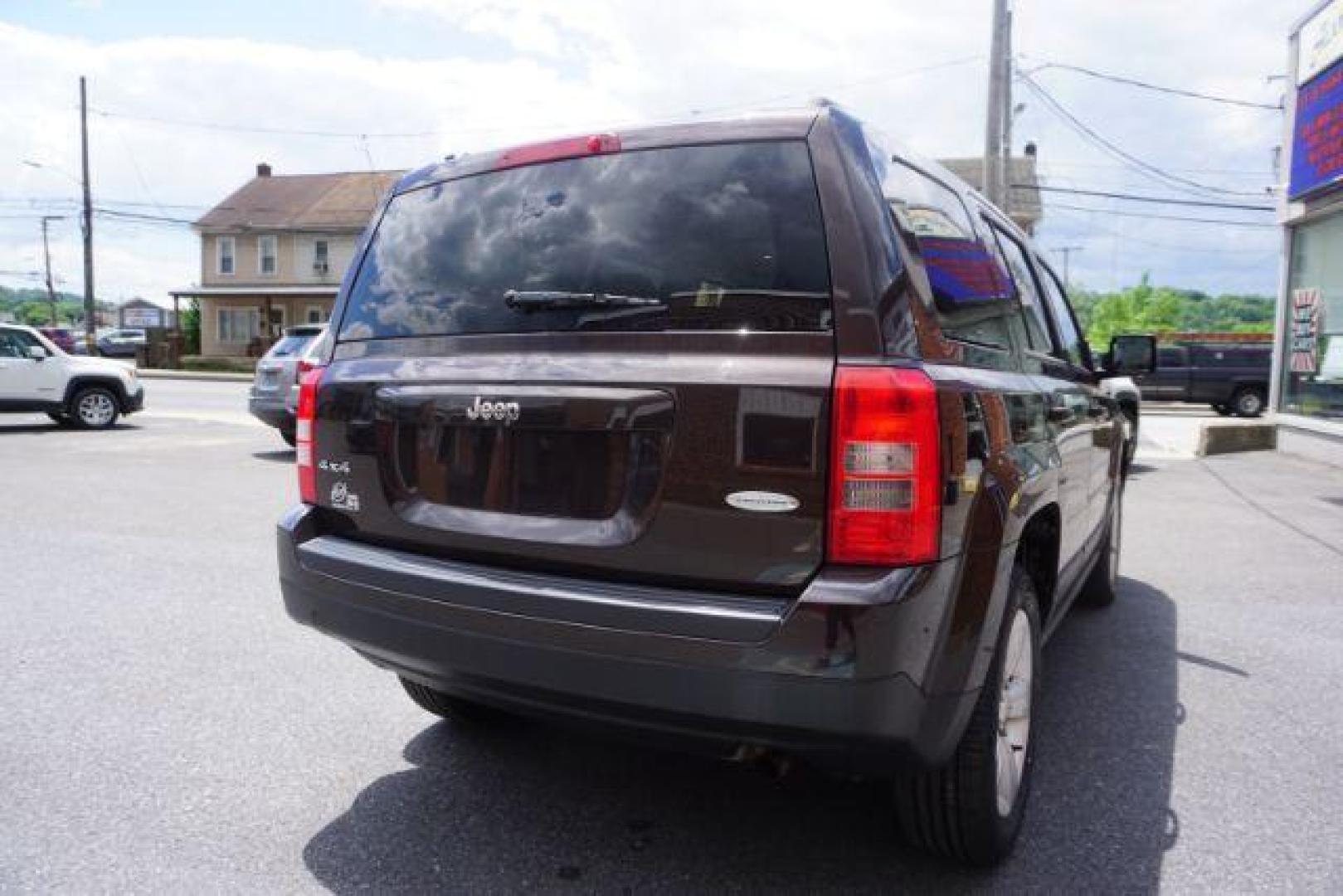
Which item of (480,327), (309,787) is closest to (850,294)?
(480,327)

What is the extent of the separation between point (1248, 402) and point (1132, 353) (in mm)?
21762

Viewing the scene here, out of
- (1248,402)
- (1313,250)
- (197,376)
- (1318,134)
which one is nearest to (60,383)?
(1318,134)

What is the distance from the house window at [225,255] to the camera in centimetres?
4253

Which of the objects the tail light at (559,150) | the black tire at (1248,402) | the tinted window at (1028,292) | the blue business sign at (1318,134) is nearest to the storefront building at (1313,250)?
the blue business sign at (1318,134)

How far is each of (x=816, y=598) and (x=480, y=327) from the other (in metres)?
1.16

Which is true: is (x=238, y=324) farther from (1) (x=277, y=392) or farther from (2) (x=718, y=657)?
(2) (x=718, y=657)

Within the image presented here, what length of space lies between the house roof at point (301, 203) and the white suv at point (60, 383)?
2668 cm

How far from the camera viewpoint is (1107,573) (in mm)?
5270

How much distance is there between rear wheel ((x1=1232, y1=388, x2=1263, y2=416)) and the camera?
23656 millimetres

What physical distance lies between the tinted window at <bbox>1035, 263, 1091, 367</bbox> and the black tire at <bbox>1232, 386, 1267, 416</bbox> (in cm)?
2202

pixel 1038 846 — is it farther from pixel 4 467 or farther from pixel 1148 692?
pixel 4 467

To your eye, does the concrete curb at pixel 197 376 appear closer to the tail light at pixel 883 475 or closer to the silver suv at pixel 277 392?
the silver suv at pixel 277 392

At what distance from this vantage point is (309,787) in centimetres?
310

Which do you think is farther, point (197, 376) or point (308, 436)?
point (197, 376)
